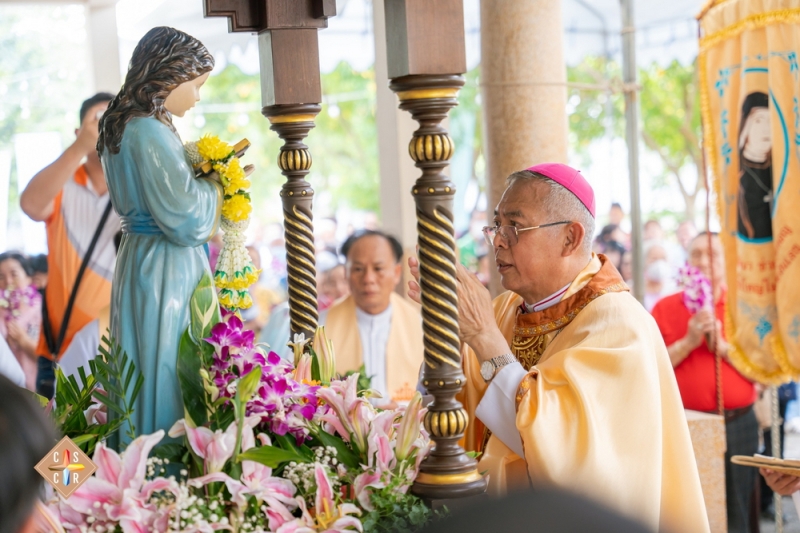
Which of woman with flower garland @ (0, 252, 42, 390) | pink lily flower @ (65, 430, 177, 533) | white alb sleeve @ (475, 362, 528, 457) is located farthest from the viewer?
woman with flower garland @ (0, 252, 42, 390)

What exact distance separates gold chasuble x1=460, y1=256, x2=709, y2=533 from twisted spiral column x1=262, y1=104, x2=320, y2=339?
2.67 ft

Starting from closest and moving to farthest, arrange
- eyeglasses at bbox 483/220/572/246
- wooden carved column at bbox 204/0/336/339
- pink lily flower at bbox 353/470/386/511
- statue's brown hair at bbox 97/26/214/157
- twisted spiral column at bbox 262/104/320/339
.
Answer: pink lily flower at bbox 353/470/386/511
statue's brown hair at bbox 97/26/214/157
eyeglasses at bbox 483/220/572/246
wooden carved column at bbox 204/0/336/339
twisted spiral column at bbox 262/104/320/339

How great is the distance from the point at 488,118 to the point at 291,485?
2.68m

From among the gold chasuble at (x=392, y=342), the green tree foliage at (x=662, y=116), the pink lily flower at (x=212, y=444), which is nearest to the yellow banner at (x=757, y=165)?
the gold chasuble at (x=392, y=342)

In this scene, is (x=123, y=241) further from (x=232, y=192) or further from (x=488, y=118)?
(x=488, y=118)

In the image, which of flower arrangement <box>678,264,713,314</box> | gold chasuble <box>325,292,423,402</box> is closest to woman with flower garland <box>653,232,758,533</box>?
flower arrangement <box>678,264,713,314</box>

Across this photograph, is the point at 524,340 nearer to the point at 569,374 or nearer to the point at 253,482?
the point at 569,374

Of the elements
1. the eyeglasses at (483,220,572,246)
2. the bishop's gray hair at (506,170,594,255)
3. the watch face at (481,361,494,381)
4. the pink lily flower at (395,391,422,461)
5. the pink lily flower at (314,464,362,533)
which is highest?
the bishop's gray hair at (506,170,594,255)

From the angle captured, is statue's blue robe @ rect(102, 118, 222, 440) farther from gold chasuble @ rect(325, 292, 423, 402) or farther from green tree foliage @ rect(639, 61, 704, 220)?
green tree foliage @ rect(639, 61, 704, 220)

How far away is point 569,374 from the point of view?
2.66m

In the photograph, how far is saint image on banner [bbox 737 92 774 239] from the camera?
423cm

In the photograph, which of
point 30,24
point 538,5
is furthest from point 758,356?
point 30,24

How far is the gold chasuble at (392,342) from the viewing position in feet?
18.2

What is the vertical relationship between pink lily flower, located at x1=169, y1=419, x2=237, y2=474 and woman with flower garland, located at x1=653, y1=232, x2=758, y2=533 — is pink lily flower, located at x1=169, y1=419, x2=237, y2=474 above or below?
above
